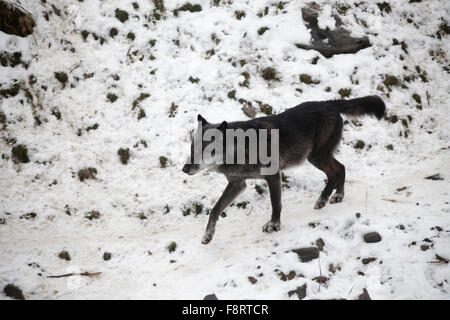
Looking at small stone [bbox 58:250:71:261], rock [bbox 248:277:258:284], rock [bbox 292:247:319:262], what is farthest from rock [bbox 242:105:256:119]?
small stone [bbox 58:250:71:261]

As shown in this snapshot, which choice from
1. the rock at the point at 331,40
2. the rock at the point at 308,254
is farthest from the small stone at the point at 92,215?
the rock at the point at 331,40

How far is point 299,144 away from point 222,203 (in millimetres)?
1894

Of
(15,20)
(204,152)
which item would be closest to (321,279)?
(204,152)

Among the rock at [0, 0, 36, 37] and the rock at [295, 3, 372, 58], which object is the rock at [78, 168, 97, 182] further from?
the rock at [295, 3, 372, 58]

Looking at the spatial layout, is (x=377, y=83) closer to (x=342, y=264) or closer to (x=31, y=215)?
(x=342, y=264)

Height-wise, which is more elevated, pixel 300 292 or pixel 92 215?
pixel 92 215

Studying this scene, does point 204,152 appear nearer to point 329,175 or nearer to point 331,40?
point 329,175

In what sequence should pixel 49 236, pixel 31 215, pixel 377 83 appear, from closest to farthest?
1. pixel 49 236
2. pixel 31 215
3. pixel 377 83

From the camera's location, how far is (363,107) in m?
6.70

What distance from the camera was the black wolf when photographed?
6.01 meters

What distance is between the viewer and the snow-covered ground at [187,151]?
4969mm

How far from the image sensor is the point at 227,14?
11.3 metres

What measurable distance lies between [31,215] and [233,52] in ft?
23.6
